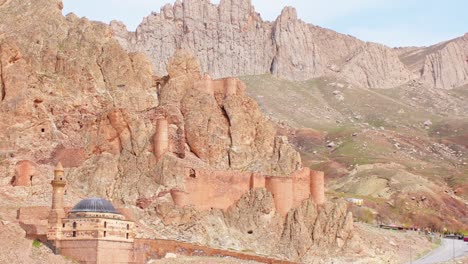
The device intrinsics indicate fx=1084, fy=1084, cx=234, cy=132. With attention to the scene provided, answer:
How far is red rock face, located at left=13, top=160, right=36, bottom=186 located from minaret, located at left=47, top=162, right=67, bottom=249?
8.78 m

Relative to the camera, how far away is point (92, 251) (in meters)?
77.1

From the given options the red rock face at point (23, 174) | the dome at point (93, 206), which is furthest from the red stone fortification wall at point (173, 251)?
the red rock face at point (23, 174)

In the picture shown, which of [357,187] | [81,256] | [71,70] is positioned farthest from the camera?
[357,187]

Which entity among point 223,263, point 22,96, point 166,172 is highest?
point 22,96

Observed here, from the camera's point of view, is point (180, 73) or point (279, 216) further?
point (180, 73)

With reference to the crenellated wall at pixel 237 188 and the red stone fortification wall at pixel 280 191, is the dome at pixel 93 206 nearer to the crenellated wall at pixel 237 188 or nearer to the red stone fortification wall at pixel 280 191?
the crenellated wall at pixel 237 188

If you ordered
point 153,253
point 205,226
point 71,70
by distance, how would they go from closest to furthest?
point 153,253 → point 205,226 → point 71,70

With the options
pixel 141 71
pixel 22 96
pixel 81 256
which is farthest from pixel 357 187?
pixel 81 256

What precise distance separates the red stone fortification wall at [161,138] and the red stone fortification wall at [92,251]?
17359 mm

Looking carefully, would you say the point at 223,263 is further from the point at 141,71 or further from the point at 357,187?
the point at 357,187

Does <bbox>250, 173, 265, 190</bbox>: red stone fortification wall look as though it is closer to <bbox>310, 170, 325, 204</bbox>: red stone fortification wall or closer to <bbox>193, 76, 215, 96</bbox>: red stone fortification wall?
<bbox>310, 170, 325, 204</bbox>: red stone fortification wall

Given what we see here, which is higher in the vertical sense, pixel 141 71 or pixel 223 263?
pixel 141 71

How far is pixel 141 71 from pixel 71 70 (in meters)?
8.22

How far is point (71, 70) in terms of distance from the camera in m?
99.3
